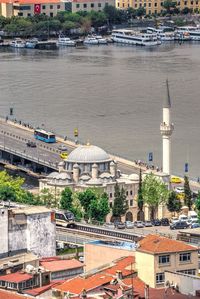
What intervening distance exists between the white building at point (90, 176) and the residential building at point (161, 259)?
9.79 meters

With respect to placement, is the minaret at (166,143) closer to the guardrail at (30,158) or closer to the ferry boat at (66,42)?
the guardrail at (30,158)

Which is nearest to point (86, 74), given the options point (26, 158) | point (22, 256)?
point (26, 158)

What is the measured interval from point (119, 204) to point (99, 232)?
4011 mm

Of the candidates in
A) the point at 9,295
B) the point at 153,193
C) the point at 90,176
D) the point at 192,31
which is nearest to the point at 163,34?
the point at 192,31

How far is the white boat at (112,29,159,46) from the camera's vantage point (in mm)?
56800

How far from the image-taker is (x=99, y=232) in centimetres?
1691

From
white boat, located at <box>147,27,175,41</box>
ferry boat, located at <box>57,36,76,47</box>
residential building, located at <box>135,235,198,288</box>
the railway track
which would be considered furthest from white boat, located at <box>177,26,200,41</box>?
residential building, located at <box>135,235,198,288</box>

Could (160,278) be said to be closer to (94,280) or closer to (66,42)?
(94,280)

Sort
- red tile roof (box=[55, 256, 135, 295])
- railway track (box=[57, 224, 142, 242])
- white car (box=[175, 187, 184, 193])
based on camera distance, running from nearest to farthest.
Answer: red tile roof (box=[55, 256, 135, 295]) < railway track (box=[57, 224, 142, 242]) < white car (box=[175, 187, 184, 193])

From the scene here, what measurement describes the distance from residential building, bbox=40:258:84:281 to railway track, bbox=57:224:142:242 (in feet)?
8.70

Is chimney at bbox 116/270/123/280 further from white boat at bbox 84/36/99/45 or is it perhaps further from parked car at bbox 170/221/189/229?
white boat at bbox 84/36/99/45

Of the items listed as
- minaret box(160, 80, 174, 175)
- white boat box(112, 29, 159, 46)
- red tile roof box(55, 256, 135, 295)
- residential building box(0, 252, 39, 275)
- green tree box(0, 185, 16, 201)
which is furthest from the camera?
white boat box(112, 29, 159, 46)

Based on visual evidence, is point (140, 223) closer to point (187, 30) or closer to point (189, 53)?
point (189, 53)

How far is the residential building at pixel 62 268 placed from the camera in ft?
41.8
